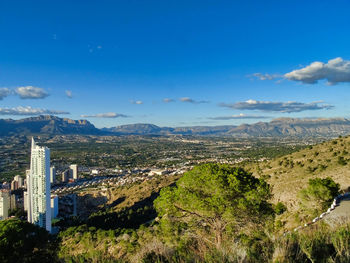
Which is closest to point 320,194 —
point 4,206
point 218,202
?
point 218,202

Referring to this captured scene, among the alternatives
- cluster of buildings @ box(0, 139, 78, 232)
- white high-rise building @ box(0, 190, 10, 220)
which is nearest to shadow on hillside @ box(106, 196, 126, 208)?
cluster of buildings @ box(0, 139, 78, 232)

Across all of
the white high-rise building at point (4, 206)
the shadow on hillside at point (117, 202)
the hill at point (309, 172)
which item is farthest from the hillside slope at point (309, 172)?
the white high-rise building at point (4, 206)

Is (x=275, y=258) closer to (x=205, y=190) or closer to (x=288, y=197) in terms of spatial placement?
(x=205, y=190)

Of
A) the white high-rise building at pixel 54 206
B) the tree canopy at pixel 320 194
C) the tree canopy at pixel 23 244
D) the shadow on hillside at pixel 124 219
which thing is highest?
the tree canopy at pixel 320 194

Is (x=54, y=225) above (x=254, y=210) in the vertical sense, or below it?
below

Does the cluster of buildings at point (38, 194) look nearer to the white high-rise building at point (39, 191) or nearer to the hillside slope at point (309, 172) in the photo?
the white high-rise building at point (39, 191)

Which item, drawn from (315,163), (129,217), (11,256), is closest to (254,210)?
(11,256)
